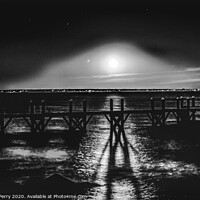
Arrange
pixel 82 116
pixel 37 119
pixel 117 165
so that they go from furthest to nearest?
pixel 82 116
pixel 37 119
pixel 117 165

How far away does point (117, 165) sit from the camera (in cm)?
1512

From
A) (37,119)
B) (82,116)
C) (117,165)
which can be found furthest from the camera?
(82,116)

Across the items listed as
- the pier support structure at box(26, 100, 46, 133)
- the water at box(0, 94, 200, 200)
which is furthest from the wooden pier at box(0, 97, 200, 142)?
the water at box(0, 94, 200, 200)

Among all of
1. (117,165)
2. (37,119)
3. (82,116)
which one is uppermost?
(82,116)

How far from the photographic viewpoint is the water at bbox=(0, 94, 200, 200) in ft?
36.8

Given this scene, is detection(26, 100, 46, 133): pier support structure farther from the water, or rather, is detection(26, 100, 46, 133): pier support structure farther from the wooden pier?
the water

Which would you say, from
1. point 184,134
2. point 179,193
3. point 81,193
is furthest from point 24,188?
point 184,134

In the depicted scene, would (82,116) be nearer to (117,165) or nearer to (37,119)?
(37,119)

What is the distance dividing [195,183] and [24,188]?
571cm

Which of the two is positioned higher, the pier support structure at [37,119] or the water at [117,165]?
the pier support structure at [37,119]

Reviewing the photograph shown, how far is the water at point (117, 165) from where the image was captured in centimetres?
1123

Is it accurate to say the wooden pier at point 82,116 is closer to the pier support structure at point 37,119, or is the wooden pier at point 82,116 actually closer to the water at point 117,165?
the pier support structure at point 37,119

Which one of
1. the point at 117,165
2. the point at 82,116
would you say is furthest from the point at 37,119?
the point at 117,165

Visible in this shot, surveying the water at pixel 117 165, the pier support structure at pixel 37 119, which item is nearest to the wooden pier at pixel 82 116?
the pier support structure at pixel 37 119
